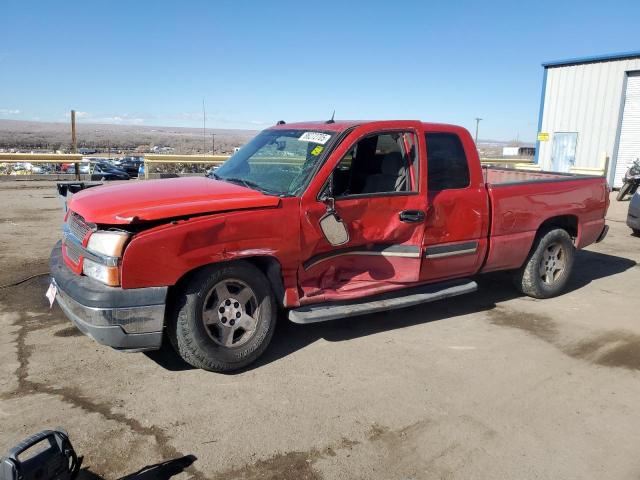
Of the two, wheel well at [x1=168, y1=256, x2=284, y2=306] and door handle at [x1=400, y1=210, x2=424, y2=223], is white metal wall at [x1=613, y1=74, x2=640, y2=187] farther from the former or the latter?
wheel well at [x1=168, y1=256, x2=284, y2=306]

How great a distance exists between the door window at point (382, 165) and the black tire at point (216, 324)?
1260mm

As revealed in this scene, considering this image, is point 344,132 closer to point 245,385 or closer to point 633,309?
point 245,385

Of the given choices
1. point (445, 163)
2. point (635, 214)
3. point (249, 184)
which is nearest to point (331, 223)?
point (249, 184)

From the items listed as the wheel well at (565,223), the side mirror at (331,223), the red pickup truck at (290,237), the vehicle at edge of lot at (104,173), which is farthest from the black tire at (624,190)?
the vehicle at edge of lot at (104,173)

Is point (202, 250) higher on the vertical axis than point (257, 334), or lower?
higher

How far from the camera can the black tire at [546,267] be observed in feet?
20.3

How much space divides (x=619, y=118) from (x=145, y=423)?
21210 millimetres

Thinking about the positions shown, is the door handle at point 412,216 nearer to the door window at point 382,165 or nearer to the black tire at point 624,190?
the door window at point 382,165

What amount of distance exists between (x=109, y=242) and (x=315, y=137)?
2.07 meters

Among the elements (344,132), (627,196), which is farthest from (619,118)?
(344,132)

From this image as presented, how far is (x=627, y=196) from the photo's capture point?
59.5 ft

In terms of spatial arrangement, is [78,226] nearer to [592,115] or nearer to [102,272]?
[102,272]

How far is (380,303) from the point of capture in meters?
4.74

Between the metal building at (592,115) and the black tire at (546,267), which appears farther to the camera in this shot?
the metal building at (592,115)
